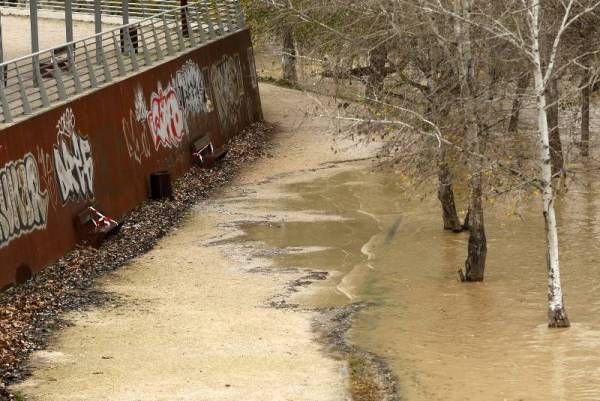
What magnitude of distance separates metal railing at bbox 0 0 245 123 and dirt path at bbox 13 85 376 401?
11.4 feet

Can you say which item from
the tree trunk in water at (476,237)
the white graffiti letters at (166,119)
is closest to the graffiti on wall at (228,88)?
the white graffiti letters at (166,119)

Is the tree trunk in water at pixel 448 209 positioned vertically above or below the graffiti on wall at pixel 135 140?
below

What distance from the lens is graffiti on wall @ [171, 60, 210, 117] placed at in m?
34.3

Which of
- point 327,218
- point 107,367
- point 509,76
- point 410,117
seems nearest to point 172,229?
point 327,218

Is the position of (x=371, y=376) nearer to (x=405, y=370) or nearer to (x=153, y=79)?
(x=405, y=370)

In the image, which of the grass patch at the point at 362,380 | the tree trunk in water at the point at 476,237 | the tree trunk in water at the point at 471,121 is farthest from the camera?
the tree trunk in water at the point at 476,237

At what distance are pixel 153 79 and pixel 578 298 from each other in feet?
43.2

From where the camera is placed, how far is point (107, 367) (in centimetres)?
1823

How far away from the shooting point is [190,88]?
35.5 m

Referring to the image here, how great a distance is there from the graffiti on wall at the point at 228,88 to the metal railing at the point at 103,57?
89cm

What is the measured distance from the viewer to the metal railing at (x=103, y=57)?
24641 mm

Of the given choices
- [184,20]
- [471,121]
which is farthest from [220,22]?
[471,121]

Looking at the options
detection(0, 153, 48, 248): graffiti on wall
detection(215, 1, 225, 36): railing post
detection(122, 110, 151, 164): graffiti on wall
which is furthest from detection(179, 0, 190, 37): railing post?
detection(0, 153, 48, 248): graffiti on wall

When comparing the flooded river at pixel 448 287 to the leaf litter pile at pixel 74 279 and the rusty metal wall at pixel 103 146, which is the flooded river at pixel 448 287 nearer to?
the leaf litter pile at pixel 74 279
